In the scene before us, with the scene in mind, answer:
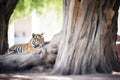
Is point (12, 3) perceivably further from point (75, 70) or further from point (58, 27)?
point (58, 27)

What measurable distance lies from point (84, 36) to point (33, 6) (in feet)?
23.1

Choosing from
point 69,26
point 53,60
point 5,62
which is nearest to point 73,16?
point 69,26

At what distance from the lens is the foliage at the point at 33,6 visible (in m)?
16.5

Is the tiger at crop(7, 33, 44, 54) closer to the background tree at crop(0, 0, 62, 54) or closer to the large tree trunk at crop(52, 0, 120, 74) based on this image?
the background tree at crop(0, 0, 62, 54)

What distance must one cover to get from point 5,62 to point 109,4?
3216 mm

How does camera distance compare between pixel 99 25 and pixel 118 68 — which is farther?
pixel 118 68

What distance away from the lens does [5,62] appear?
11250 mm

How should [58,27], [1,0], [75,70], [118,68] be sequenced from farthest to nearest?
[58,27]
[1,0]
[118,68]
[75,70]

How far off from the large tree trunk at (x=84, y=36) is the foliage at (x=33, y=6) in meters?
6.38

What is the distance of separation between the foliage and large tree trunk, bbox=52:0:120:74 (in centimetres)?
638

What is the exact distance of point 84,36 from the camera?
9883 millimetres

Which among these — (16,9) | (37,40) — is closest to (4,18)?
(37,40)

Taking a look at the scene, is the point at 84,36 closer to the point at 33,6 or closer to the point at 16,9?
the point at 33,6

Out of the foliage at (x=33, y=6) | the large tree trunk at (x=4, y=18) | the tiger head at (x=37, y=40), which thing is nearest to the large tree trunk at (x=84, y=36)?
the large tree trunk at (x=4, y=18)
